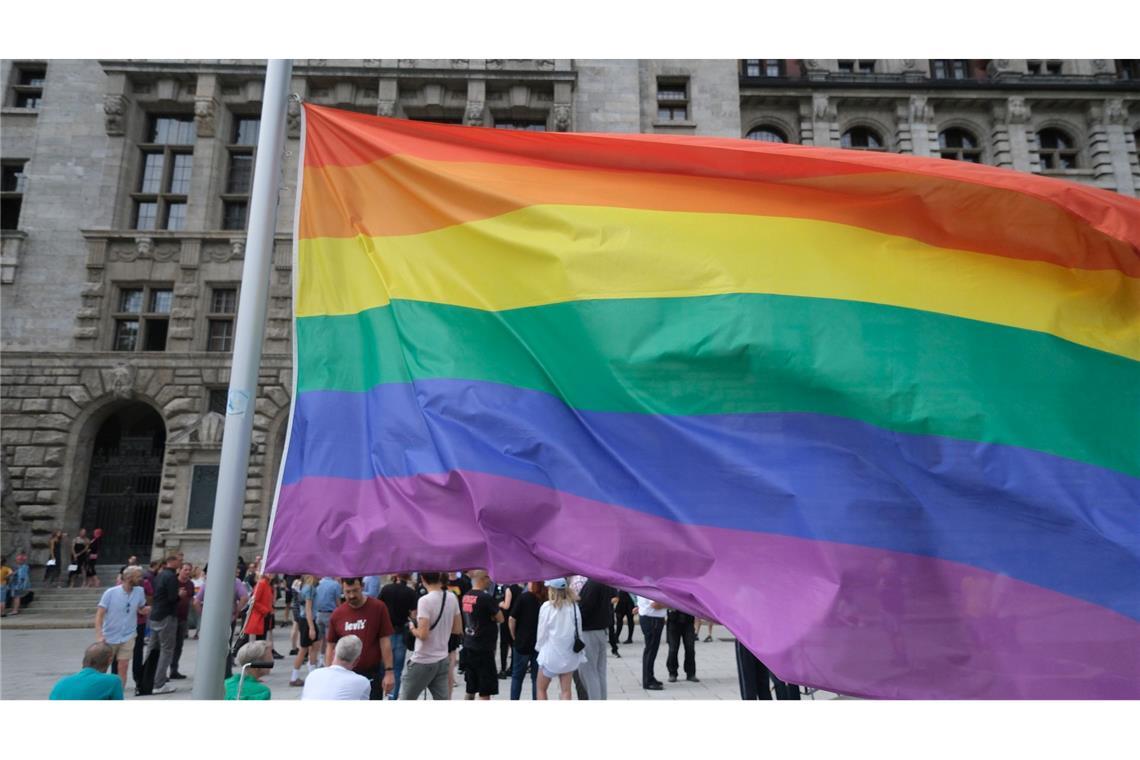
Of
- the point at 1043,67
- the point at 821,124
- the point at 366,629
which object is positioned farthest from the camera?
the point at 1043,67

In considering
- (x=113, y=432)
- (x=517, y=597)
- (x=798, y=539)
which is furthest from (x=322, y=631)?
(x=113, y=432)

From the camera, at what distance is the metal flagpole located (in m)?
3.94

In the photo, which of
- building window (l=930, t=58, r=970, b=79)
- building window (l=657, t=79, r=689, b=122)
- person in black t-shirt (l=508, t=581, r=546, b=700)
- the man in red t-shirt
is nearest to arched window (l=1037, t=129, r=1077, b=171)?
building window (l=930, t=58, r=970, b=79)

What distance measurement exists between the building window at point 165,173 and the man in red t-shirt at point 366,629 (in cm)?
2253

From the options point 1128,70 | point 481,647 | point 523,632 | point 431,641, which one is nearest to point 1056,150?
point 1128,70

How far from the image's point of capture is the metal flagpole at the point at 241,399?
3943 millimetres

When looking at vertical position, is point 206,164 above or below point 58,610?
above

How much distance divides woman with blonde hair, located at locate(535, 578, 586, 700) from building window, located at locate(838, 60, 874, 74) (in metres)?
30.4

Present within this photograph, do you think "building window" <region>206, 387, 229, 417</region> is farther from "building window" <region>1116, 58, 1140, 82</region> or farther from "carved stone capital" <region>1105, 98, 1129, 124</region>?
"building window" <region>1116, 58, 1140, 82</region>

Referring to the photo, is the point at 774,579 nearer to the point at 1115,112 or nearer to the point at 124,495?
the point at 124,495

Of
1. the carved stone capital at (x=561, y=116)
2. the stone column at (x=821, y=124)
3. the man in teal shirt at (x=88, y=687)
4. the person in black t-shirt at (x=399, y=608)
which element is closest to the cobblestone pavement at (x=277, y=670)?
the person in black t-shirt at (x=399, y=608)

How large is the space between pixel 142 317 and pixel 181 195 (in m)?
4.53

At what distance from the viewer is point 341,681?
230 inches

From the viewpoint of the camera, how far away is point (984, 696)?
11.6 feet
